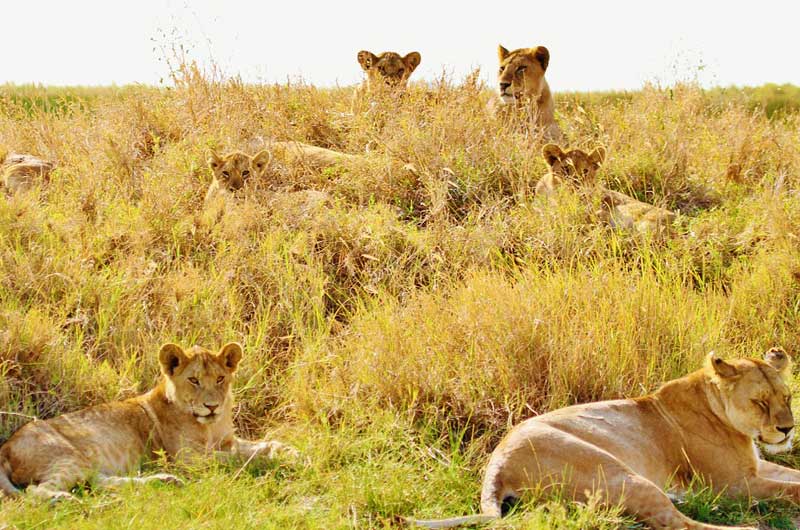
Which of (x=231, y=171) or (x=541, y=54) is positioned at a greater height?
(x=541, y=54)

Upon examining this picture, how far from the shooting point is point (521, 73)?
1167 cm

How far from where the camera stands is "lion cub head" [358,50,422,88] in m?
12.4

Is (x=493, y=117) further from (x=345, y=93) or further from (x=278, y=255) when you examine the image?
(x=278, y=255)

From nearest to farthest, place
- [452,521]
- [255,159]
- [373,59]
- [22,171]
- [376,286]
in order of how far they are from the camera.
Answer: [452,521] < [376,286] < [255,159] < [22,171] < [373,59]

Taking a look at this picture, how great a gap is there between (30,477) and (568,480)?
2.60m

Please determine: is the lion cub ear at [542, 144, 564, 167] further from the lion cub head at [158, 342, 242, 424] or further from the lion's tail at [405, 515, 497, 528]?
the lion's tail at [405, 515, 497, 528]

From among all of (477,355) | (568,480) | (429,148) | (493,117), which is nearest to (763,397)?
(568,480)

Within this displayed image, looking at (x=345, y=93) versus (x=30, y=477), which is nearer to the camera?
(x=30, y=477)

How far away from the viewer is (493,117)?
36.4 feet

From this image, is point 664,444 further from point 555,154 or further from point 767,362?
point 555,154

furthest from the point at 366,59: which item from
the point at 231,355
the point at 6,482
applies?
the point at 6,482

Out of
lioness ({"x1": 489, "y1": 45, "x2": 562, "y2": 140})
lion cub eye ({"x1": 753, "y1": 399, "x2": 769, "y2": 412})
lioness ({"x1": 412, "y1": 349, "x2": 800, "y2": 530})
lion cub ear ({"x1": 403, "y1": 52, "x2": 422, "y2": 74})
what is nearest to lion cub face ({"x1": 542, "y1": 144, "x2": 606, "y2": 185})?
lioness ({"x1": 489, "y1": 45, "x2": 562, "y2": 140})

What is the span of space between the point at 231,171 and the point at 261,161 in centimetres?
36

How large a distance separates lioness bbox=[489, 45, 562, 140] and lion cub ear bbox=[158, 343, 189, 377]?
20.1ft
